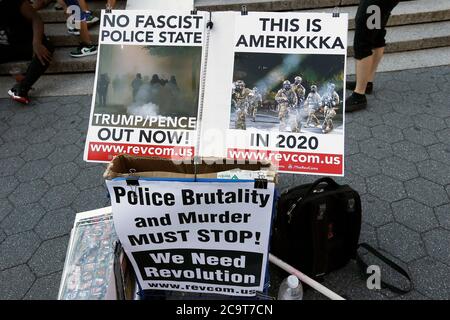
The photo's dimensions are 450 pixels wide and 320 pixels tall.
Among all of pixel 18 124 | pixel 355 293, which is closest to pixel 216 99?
pixel 355 293

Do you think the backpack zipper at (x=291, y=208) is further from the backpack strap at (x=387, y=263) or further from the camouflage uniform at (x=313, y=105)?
the backpack strap at (x=387, y=263)

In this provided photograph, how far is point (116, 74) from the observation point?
198cm

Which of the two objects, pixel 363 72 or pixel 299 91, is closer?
pixel 299 91

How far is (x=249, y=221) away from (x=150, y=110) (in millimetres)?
804

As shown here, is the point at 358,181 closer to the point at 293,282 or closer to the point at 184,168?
the point at 293,282

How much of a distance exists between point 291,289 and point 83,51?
364cm

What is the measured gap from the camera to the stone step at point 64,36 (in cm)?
444

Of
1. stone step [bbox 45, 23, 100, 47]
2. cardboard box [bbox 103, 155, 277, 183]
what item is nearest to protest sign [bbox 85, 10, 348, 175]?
cardboard box [bbox 103, 155, 277, 183]

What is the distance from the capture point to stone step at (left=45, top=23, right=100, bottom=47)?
4438 millimetres

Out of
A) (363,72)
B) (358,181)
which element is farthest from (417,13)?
(358,181)

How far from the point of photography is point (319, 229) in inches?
79.7

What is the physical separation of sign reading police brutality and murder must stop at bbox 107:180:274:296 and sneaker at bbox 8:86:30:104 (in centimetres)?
291

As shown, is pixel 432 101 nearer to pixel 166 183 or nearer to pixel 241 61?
pixel 241 61

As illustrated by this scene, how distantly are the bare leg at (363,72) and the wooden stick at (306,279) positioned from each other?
2.09 metres
